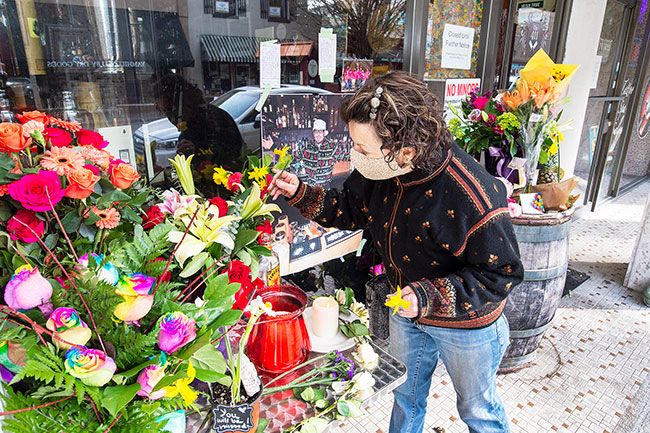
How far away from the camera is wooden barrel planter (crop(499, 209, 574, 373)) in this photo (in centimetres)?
189

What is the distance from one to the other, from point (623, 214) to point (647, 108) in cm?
159

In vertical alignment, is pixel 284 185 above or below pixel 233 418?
above

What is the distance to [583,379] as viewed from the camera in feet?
7.12

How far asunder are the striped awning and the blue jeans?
3.64 feet

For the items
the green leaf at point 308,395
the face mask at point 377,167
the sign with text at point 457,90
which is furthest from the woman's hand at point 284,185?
the sign with text at point 457,90

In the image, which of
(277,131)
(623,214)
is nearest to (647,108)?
(623,214)

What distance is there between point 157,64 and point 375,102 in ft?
2.56

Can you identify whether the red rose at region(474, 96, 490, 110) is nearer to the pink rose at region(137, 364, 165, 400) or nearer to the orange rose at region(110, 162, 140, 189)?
the orange rose at region(110, 162, 140, 189)

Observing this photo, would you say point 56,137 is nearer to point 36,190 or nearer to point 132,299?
point 36,190

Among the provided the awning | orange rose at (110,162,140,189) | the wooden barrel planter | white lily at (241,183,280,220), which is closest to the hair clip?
white lily at (241,183,280,220)

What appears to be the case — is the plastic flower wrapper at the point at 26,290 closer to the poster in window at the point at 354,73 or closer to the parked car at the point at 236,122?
the parked car at the point at 236,122

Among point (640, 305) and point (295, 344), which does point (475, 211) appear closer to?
point (295, 344)

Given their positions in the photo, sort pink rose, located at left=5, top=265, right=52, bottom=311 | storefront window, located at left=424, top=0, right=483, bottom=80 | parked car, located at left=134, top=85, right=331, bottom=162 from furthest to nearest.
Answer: storefront window, located at left=424, top=0, right=483, bottom=80 < parked car, located at left=134, top=85, right=331, bottom=162 < pink rose, located at left=5, top=265, right=52, bottom=311

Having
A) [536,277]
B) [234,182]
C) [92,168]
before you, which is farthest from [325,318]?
[536,277]
